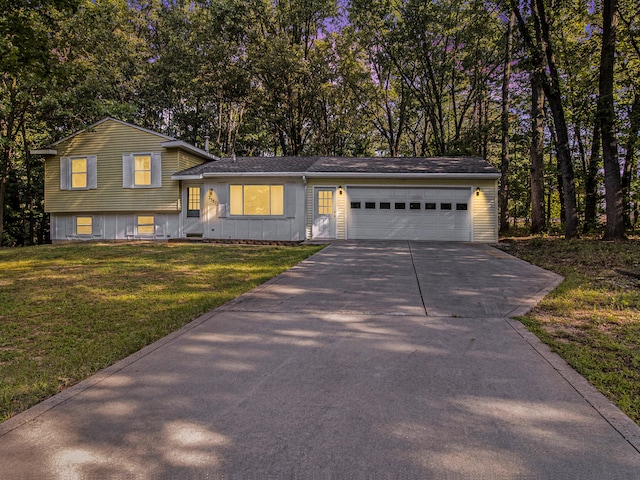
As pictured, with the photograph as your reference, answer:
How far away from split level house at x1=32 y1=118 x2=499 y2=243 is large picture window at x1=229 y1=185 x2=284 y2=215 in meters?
0.04

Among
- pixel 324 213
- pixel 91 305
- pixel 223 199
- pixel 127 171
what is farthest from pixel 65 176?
pixel 91 305

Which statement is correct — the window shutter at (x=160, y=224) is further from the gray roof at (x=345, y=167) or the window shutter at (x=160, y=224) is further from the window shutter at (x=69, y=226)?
the window shutter at (x=69, y=226)

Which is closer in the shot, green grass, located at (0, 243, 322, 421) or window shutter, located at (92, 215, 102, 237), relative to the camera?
green grass, located at (0, 243, 322, 421)

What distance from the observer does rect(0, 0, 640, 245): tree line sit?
1433cm

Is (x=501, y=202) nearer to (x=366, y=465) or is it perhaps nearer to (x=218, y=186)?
(x=218, y=186)

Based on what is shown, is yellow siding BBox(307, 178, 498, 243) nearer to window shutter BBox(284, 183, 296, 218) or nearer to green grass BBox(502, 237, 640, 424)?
window shutter BBox(284, 183, 296, 218)

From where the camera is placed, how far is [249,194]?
45.4 ft

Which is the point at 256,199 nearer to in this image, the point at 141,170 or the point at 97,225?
the point at 141,170

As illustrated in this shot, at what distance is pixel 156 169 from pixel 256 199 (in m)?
4.56

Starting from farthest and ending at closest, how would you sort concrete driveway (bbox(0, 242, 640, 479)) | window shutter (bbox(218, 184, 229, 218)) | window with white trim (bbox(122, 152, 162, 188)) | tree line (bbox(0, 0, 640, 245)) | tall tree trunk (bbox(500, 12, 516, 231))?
tall tree trunk (bbox(500, 12, 516, 231))
window with white trim (bbox(122, 152, 162, 188))
tree line (bbox(0, 0, 640, 245))
window shutter (bbox(218, 184, 229, 218))
concrete driveway (bbox(0, 242, 640, 479))

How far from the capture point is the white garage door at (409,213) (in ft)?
42.5

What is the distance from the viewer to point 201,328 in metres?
3.80

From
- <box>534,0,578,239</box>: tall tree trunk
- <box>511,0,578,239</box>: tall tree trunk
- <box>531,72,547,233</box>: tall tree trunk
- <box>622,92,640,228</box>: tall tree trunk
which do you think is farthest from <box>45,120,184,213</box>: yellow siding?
<box>622,92,640,228</box>: tall tree trunk

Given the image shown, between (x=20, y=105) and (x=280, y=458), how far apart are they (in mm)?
19702
